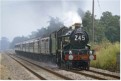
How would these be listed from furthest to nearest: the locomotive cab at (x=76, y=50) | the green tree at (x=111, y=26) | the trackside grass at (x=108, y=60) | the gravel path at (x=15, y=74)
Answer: the green tree at (x=111, y=26)
the trackside grass at (x=108, y=60)
the locomotive cab at (x=76, y=50)
the gravel path at (x=15, y=74)

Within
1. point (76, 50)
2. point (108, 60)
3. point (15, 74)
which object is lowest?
point (15, 74)

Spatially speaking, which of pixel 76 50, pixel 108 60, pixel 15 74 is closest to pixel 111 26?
pixel 108 60

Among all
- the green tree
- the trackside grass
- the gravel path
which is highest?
the green tree

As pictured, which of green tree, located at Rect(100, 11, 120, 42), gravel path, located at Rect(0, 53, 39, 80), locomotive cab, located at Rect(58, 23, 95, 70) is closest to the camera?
gravel path, located at Rect(0, 53, 39, 80)

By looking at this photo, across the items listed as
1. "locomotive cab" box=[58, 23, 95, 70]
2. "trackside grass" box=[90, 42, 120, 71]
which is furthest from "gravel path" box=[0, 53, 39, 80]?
"trackside grass" box=[90, 42, 120, 71]

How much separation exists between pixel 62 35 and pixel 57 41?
78 centimetres

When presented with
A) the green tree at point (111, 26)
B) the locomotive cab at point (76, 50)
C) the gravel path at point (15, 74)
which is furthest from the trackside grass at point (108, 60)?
the green tree at point (111, 26)

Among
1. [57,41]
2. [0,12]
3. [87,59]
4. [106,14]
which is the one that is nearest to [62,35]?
[57,41]

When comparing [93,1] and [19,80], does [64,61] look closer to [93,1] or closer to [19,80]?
[19,80]

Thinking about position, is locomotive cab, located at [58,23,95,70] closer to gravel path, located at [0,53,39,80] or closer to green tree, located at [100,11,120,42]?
gravel path, located at [0,53,39,80]

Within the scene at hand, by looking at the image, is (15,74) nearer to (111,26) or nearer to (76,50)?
(76,50)

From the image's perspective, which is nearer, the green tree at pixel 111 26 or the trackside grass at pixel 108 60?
the trackside grass at pixel 108 60

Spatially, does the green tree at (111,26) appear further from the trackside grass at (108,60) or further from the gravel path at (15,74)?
the gravel path at (15,74)

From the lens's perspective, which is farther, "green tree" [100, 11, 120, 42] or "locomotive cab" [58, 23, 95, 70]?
"green tree" [100, 11, 120, 42]
